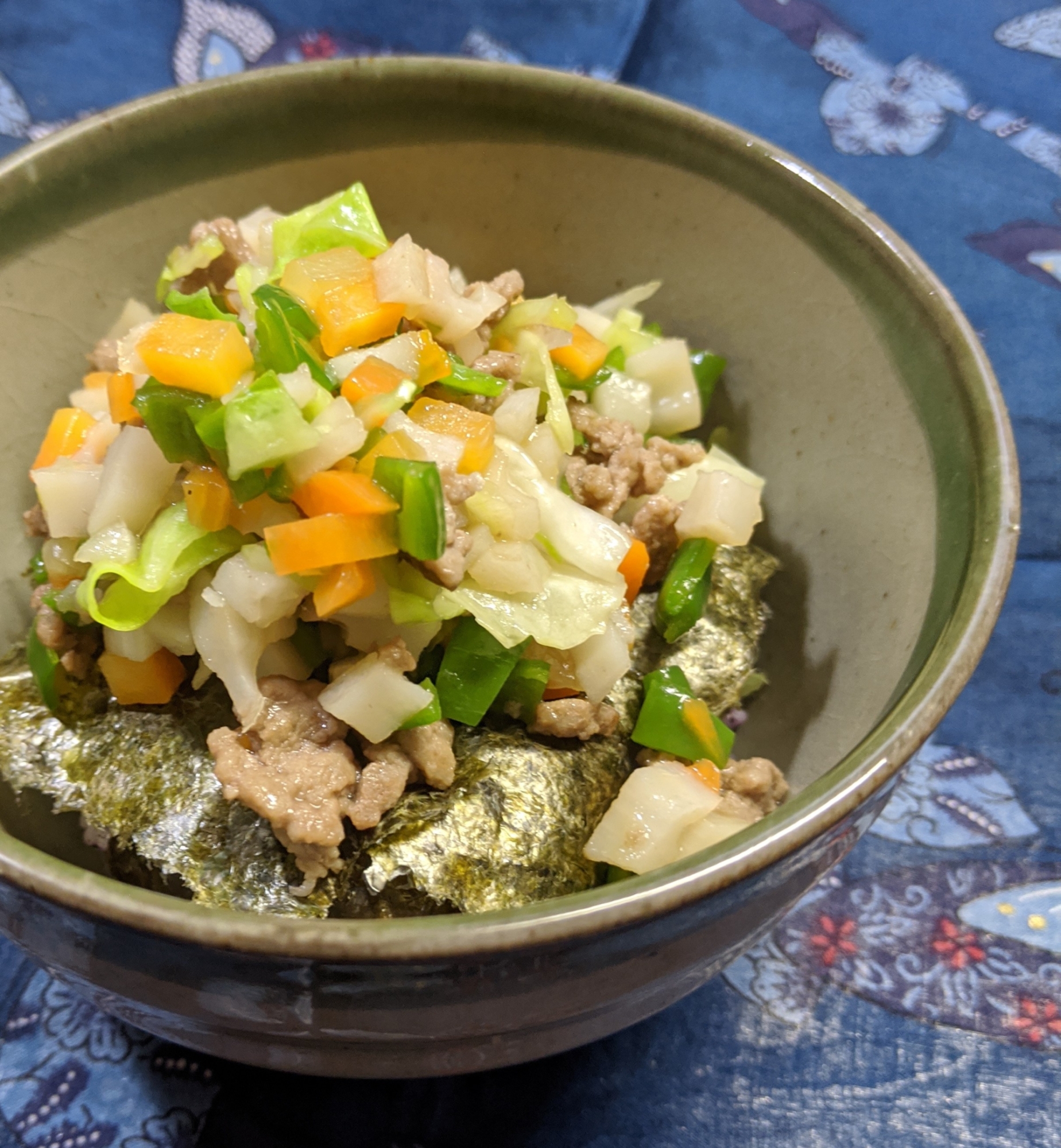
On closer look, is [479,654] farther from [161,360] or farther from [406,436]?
[161,360]

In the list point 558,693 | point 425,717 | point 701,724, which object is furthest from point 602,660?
point 425,717

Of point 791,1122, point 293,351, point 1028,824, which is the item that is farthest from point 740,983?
point 293,351

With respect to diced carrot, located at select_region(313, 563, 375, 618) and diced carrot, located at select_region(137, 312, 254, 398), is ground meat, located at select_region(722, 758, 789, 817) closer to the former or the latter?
diced carrot, located at select_region(313, 563, 375, 618)

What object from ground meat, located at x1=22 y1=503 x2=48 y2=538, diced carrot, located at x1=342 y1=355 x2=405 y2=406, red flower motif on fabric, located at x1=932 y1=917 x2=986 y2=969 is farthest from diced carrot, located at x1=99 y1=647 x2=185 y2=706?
red flower motif on fabric, located at x1=932 y1=917 x2=986 y2=969

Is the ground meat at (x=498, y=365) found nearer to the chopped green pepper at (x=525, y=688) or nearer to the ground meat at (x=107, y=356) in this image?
the chopped green pepper at (x=525, y=688)

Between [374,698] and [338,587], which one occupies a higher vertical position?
[338,587]

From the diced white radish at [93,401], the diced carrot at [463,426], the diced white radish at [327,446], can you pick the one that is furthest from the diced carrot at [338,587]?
the diced white radish at [93,401]

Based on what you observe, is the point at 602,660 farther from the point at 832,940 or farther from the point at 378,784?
the point at 832,940
